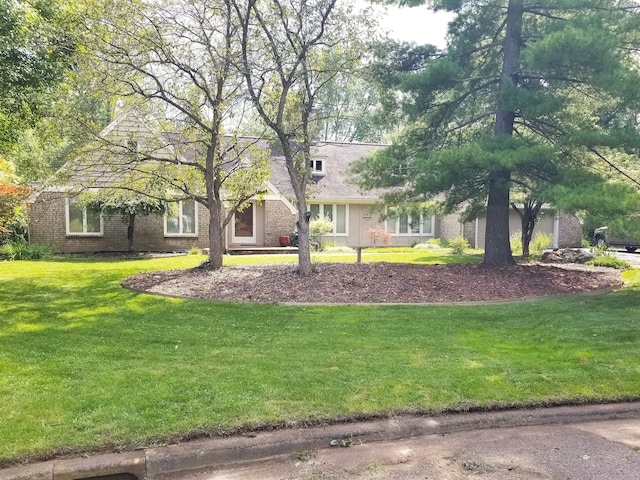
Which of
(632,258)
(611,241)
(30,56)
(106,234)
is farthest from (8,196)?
(611,241)

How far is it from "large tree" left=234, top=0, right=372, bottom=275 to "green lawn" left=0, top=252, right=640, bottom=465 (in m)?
3.88

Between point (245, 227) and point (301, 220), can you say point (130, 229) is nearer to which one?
point (245, 227)

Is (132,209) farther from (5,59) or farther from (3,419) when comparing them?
(3,419)

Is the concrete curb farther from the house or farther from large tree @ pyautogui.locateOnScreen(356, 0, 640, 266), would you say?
the house

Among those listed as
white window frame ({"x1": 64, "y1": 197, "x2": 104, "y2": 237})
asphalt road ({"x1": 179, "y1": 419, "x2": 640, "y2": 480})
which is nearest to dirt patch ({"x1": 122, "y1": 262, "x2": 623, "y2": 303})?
asphalt road ({"x1": 179, "y1": 419, "x2": 640, "y2": 480})

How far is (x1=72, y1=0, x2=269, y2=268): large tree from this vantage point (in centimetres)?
909

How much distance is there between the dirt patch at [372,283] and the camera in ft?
29.9

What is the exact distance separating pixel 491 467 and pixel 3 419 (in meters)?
3.78

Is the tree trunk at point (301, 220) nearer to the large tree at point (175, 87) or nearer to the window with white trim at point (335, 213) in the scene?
the large tree at point (175, 87)

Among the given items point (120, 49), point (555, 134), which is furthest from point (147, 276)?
point (555, 134)

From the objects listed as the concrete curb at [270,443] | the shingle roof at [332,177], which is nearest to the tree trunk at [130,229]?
the shingle roof at [332,177]

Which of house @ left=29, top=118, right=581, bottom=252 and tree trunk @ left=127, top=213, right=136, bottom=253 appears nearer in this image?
tree trunk @ left=127, top=213, right=136, bottom=253

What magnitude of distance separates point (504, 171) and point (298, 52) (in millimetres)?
5847

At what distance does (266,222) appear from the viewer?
20.9 m
